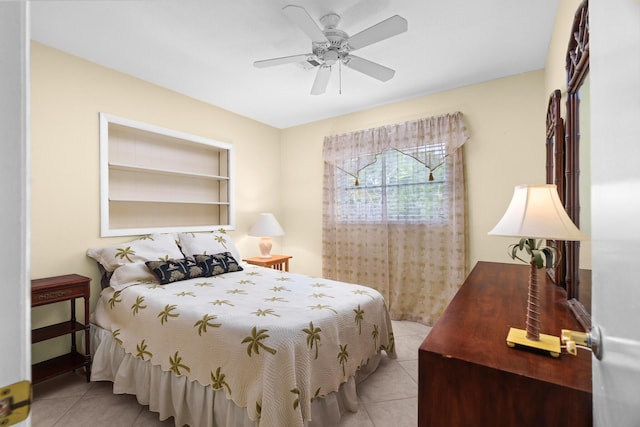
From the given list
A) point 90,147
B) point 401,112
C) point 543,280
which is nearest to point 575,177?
point 543,280

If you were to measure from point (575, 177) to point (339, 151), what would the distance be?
2839 mm

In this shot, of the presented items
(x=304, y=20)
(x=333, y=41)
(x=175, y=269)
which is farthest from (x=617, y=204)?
(x=175, y=269)

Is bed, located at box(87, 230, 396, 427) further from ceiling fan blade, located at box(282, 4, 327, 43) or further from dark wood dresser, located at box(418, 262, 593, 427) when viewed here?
ceiling fan blade, located at box(282, 4, 327, 43)

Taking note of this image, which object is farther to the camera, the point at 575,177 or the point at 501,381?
the point at 575,177

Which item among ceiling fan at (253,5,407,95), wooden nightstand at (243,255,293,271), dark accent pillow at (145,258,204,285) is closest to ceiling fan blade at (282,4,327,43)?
ceiling fan at (253,5,407,95)

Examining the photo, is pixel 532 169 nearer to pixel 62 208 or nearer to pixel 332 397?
pixel 332 397

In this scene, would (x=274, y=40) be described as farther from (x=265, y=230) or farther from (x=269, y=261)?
(x=269, y=261)

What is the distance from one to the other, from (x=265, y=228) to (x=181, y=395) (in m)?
2.27

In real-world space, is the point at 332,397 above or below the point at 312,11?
below

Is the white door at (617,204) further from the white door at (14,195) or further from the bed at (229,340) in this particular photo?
the bed at (229,340)

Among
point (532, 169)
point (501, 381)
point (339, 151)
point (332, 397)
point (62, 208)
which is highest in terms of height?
point (339, 151)

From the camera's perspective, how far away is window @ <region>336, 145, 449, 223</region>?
10.8ft

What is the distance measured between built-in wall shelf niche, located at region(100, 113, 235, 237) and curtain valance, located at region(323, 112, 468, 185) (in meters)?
1.45

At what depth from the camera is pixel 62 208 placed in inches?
95.9
